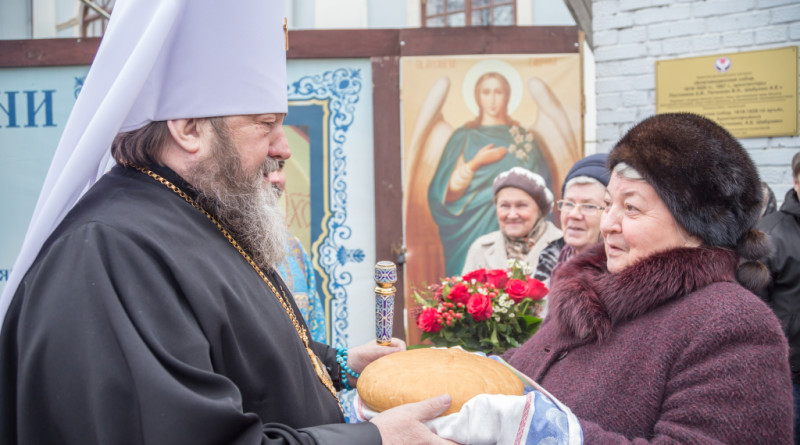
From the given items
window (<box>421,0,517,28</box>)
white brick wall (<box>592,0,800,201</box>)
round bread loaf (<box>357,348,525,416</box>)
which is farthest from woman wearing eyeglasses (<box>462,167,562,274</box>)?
window (<box>421,0,517,28</box>)

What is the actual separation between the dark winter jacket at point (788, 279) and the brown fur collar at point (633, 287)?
2147 millimetres

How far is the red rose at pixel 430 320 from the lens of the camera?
2.81 metres

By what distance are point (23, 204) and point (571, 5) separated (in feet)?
14.3

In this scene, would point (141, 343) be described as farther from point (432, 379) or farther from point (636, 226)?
point (636, 226)

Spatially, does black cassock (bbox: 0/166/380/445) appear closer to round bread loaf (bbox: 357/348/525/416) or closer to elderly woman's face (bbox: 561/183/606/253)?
round bread loaf (bbox: 357/348/525/416)

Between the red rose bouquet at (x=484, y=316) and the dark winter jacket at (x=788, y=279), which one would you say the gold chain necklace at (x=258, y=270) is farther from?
the dark winter jacket at (x=788, y=279)

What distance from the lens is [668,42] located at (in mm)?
4770

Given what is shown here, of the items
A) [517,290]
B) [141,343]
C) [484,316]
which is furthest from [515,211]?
[141,343]

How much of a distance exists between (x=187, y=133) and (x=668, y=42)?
4240 millimetres

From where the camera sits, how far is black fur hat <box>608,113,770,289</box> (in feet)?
5.98

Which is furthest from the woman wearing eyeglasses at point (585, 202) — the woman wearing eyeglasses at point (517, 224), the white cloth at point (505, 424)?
the white cloth at point (505, 424)

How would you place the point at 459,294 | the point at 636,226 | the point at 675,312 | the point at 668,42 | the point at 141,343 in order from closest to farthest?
the point at 141,343, the point at 675,312, the point at 636,226, the point at 459,294, the point at 668,42

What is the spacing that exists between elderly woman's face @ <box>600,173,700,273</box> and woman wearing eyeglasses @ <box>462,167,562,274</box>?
2.35 meters

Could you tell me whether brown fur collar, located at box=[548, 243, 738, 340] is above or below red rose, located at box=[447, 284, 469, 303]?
above
